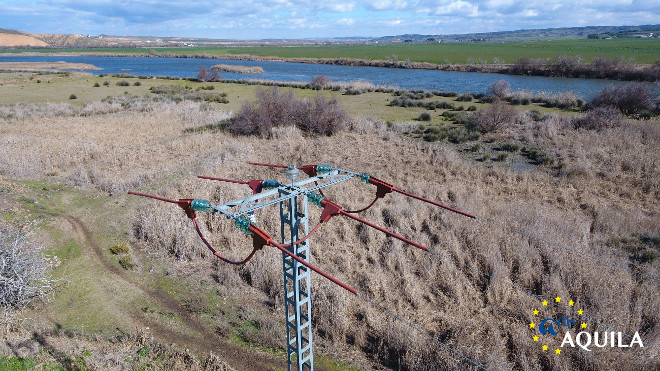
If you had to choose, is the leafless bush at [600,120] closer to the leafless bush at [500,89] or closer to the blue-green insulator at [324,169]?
the leafless bush at [500,89]

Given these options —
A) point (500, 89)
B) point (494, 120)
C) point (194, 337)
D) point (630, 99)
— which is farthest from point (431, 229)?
point (500, 89)

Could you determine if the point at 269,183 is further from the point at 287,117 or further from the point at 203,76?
the point at 203,76

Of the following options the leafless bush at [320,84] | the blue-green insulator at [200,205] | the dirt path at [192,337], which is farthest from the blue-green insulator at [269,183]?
the leafless bush at [320,84]

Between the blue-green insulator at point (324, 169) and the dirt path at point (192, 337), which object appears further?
the dirt path at point (192, 337)

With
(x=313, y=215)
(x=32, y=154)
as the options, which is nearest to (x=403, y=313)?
(x=313, y=215)

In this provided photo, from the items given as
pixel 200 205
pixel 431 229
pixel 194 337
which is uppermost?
pixel 200 205

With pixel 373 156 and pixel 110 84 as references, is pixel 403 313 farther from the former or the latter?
pixel 110 84
